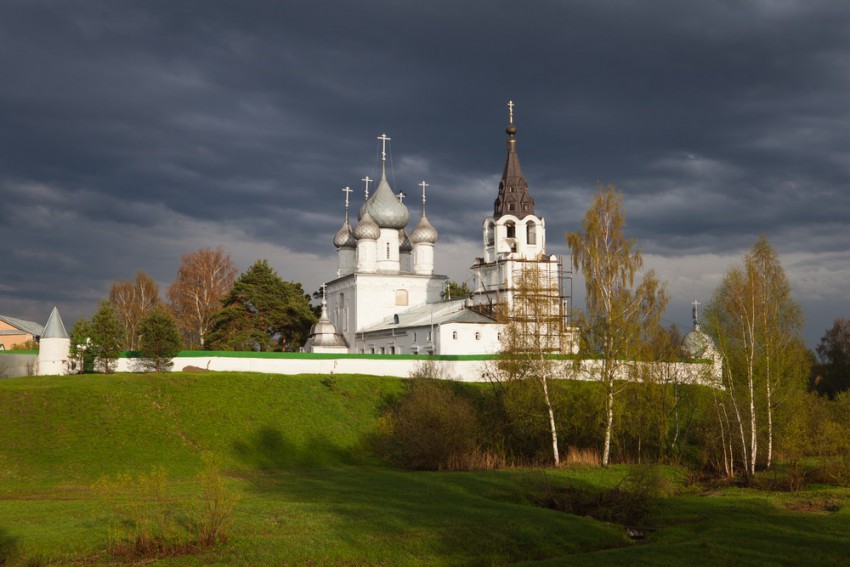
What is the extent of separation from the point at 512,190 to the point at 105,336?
84.5 ft

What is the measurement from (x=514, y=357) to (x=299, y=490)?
10.1 m

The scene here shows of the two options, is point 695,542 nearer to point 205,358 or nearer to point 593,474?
point 593,474

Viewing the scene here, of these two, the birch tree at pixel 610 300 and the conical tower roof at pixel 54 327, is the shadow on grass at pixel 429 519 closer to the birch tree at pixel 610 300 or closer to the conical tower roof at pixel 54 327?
the birch tree at pixel 610 300

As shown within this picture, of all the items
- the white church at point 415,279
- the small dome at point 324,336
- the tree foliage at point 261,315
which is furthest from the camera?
the tree foliage at point 261,315

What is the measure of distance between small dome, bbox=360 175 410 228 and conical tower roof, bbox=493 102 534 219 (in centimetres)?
920

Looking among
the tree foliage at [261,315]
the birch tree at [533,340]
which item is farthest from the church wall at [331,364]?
the tree foliage at [261,315]

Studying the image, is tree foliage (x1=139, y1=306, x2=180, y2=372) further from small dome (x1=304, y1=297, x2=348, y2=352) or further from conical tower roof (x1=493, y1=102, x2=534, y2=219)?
conical tower roof (x1=493, y1=102, x2=534, y2=219)

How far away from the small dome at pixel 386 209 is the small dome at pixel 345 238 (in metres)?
2.89

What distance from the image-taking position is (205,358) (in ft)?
131

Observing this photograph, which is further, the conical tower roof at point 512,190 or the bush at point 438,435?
the conical tower roof at point 512,190

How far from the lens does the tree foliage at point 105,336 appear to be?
36.6 metres

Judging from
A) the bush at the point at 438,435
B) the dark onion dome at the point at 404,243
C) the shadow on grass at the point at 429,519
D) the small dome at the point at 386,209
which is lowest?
the shadow on grass at the point at 429,519

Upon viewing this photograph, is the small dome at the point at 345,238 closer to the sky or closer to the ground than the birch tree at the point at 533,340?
closer to the sky

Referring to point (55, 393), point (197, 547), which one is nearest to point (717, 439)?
point (197, 547)
